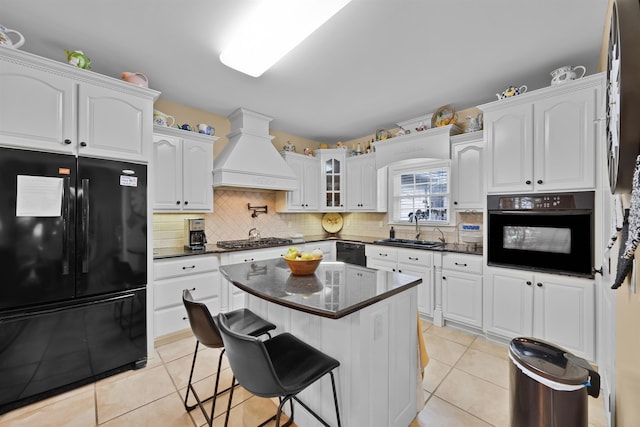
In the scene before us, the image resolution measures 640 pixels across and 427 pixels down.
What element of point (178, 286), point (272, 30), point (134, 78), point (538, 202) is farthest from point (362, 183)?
point (134, 78)

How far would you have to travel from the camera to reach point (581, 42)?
2121 mm

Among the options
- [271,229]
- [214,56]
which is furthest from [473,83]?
[271,229]

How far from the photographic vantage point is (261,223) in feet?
14.0

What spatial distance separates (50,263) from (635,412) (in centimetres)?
329

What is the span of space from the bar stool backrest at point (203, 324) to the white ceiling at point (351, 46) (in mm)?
1863

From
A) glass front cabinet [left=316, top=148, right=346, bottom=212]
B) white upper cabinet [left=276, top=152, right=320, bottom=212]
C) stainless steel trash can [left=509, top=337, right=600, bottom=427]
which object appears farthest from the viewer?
glass front cabinet [left=316, top=148, right=346, bottom=212]

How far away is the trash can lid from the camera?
1.21 metres

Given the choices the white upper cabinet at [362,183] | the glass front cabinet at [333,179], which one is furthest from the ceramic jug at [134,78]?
the white upper cabinet at [362,183]

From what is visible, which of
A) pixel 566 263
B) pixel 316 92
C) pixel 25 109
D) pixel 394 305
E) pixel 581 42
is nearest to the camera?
pixel 394 305

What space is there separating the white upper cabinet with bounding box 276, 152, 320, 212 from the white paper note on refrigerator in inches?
105

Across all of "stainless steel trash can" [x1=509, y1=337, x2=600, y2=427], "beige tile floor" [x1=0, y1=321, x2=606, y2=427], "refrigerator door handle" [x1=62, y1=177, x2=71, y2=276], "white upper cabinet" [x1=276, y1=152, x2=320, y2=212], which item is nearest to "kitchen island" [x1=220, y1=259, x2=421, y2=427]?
"beige tile floor" [x1=0, y1=321, x2=606, y2=427]

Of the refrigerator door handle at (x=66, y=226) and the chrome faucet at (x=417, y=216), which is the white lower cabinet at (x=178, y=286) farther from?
the chrome faucet at (x=417, y=216)

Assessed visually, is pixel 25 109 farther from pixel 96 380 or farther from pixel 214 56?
pixel 96 380

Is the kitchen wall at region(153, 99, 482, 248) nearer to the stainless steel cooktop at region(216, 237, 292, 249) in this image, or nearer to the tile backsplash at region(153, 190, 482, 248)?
the tile backsplash at region(153, 190, 482, 248)
